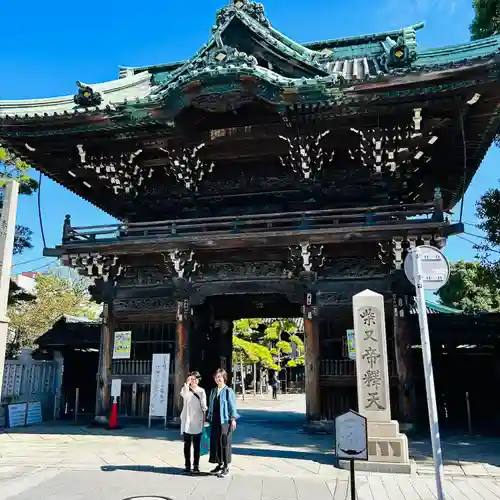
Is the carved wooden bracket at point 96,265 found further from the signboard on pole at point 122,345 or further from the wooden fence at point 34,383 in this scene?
the wooden fence at point 34,383

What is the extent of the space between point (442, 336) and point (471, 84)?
282 inches

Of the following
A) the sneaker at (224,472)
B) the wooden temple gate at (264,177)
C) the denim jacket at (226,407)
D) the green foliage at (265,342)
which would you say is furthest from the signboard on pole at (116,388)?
the green foliage at (265,342)

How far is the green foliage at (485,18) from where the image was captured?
485 inches

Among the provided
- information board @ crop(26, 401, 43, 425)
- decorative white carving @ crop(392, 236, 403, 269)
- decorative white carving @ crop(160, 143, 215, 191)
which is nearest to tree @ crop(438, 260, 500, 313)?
decorative white carving @ crop(392, 236, 403, 269)

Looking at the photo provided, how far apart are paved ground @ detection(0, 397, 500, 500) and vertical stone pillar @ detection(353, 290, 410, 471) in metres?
0.45

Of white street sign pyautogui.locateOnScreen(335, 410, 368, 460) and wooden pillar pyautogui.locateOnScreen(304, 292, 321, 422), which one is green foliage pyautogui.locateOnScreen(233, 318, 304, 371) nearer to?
wooden pillar pyautogui.locateOnScreen(304, 292, 321, 422)

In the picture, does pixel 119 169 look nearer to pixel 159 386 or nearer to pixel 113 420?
pixel 159 386

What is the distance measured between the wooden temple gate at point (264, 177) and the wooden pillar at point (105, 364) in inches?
2.4

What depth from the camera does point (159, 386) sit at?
12.2 metres

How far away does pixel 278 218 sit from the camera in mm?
12484

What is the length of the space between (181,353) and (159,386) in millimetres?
1045

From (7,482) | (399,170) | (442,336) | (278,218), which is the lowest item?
(7,482)

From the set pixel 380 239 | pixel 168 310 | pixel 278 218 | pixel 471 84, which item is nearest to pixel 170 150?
pixel 278 218

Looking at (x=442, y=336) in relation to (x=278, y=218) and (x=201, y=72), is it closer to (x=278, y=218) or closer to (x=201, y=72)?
(x=278, y=218)
